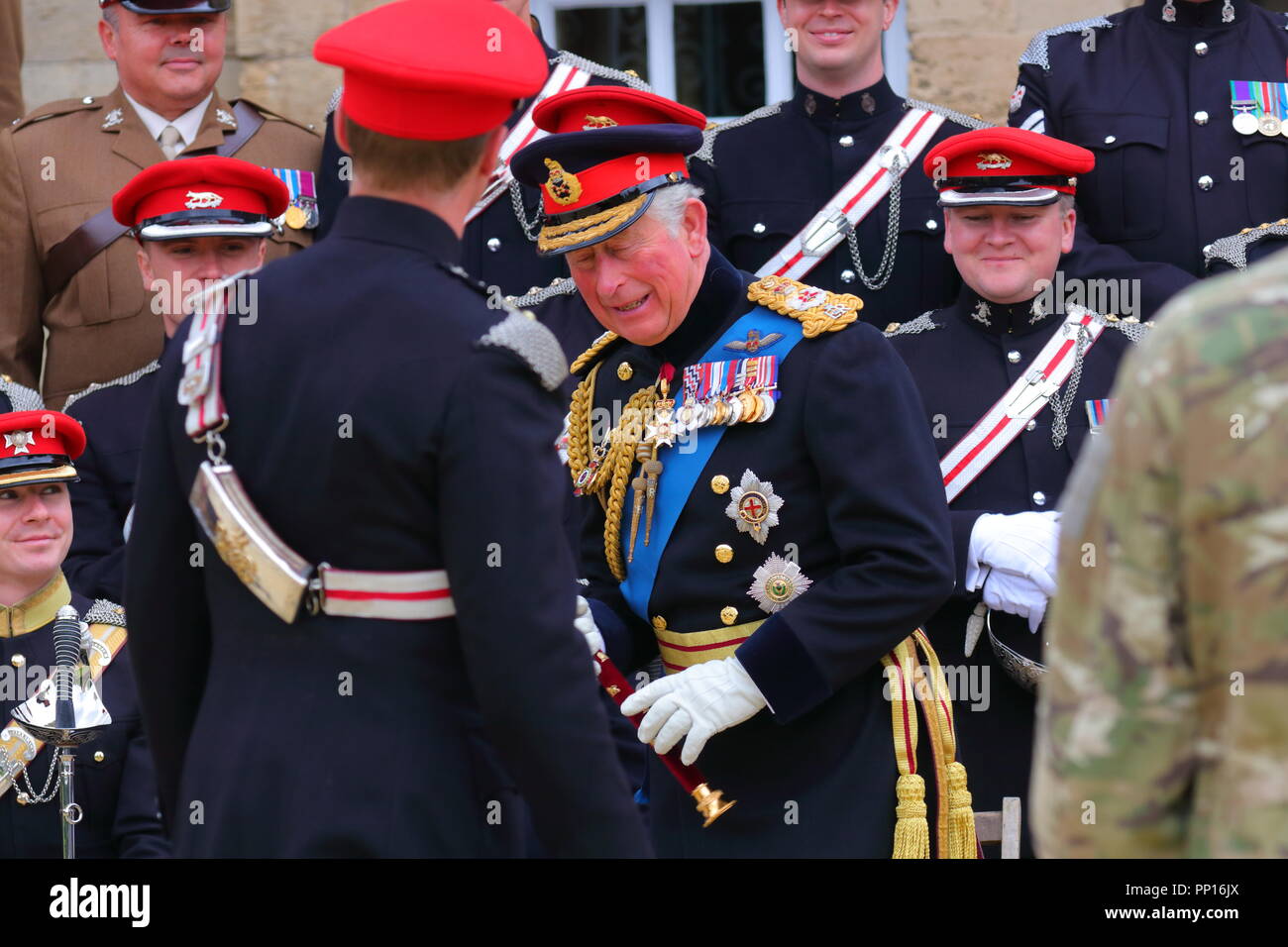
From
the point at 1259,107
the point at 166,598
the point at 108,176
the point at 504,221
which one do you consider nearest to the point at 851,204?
the point at 504,221

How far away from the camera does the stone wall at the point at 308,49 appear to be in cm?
592

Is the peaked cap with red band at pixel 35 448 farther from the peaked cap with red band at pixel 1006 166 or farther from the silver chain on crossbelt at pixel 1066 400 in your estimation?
the silver chain on crossbelt at pixel 1066 400

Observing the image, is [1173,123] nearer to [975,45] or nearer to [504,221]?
[975,45]

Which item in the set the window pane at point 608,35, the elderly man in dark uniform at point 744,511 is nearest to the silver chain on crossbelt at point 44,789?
the elderly man in dark uniform at point 744,511

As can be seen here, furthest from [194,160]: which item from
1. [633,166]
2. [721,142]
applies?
[633,166]

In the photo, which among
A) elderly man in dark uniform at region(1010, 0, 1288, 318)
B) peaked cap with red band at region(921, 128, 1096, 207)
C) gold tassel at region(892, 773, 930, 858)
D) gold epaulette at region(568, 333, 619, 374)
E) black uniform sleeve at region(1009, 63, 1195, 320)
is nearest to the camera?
gold tassel at region(892, 773, 930, 858)

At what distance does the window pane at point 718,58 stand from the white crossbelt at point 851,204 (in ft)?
4.59

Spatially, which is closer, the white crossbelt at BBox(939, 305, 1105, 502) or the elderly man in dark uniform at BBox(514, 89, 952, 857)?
the elderly man in dark uniform at BBox(514, 89, 952, 857)

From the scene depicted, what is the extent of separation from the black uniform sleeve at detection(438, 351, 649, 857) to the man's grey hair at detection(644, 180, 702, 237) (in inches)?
38.7

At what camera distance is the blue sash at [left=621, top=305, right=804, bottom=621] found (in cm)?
338

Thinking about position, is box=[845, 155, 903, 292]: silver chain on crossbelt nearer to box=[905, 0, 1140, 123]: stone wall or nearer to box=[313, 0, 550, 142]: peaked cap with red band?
box=[905, 0, 1140, 123]: stone wall

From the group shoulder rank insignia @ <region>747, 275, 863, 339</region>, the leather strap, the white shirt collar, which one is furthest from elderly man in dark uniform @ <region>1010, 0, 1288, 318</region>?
the leather strap

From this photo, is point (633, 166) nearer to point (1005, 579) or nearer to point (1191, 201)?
point (1005, 579)
